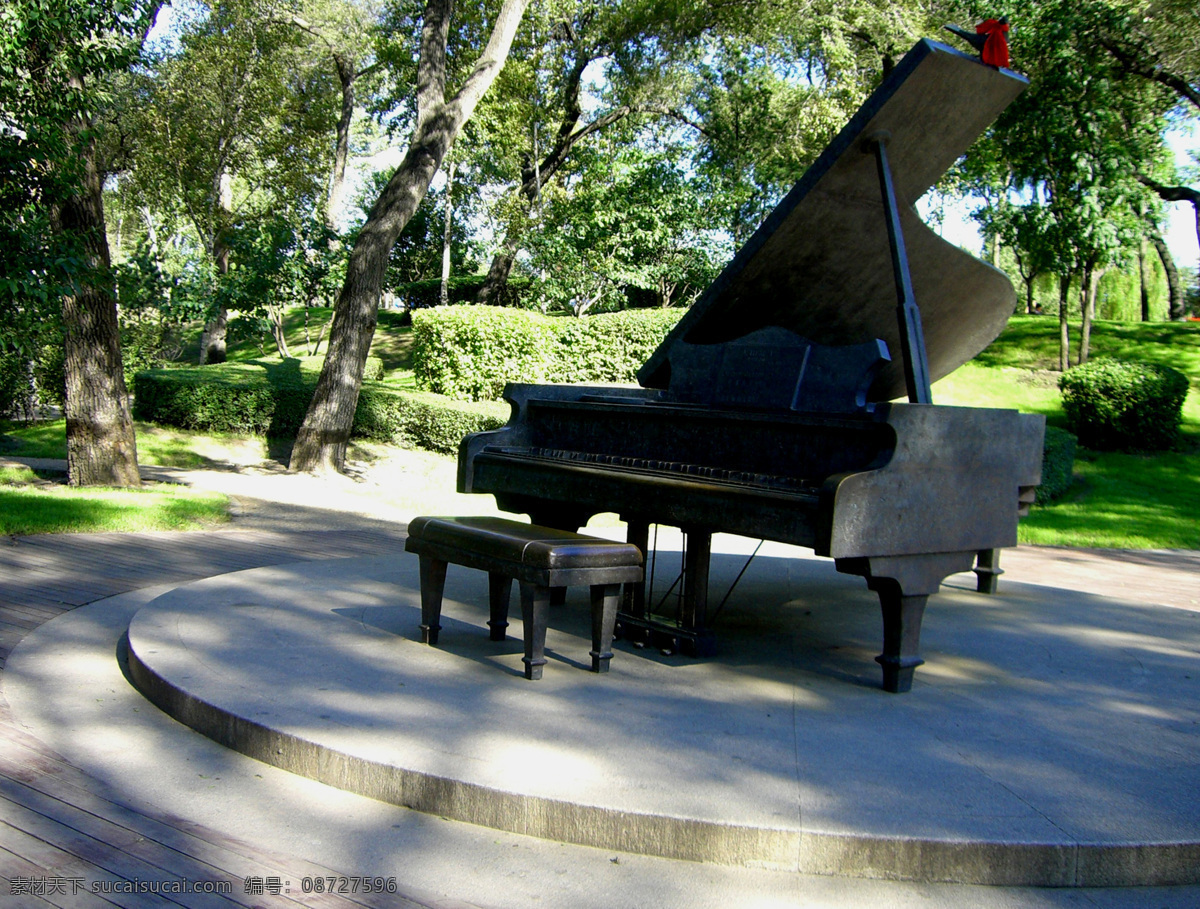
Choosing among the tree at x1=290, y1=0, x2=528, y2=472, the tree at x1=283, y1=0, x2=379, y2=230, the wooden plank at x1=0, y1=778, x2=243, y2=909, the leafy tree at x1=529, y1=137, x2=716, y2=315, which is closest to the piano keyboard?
the wooden plank at x1=0, y1=778, x2=243, y2=909

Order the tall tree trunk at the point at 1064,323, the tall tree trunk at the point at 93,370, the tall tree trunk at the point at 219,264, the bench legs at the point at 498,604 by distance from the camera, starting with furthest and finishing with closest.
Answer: the tall tree trunk at the point at 219,264, the tall tree trunk at the point at 1064,323, the tall tree trunk at the point at 93,370, the bench legs at the point at 498,604

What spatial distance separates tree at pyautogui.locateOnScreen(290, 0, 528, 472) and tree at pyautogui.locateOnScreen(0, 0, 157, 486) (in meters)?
3.06

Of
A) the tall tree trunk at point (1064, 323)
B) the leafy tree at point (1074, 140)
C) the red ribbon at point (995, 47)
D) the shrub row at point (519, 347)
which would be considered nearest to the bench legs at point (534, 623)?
the red ribbon at point (995, 47)

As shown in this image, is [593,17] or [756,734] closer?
[756,734]

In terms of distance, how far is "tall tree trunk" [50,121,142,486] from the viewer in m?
10.3

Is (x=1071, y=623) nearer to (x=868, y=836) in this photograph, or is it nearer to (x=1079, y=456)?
(x=868, y=836)

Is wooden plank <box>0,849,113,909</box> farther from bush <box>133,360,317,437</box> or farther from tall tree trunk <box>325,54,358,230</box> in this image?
tall tree trunk <box>325,54,358,230</box>

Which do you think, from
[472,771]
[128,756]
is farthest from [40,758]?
[472,771]

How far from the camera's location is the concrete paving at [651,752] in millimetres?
3088

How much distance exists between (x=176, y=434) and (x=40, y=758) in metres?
12.6

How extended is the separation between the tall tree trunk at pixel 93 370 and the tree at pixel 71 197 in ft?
0.03

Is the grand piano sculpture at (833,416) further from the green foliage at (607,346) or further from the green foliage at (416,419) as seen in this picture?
the green foliage at (607,346)

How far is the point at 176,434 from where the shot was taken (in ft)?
50.8

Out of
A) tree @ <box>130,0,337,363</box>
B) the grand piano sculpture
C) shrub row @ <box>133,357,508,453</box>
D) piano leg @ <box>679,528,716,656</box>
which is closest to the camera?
the grand piano sculpture
